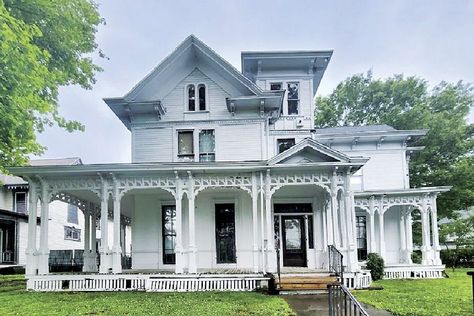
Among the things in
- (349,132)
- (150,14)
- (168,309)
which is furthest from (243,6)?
(168,309)

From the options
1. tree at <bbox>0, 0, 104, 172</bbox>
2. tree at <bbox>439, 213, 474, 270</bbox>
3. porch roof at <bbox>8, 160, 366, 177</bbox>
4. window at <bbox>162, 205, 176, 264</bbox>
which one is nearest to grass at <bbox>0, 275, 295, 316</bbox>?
window at <bbox>162, 205, 176, 264</bbox>

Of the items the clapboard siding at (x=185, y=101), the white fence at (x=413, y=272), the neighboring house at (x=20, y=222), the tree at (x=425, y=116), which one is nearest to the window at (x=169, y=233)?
the clapboard siding at (x=185, y=101)

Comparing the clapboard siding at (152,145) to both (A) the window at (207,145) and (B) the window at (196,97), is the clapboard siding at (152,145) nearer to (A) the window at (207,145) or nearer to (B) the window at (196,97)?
(A) the window at (207,145)

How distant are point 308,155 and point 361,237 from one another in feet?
28.5

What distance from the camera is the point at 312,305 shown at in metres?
11.2

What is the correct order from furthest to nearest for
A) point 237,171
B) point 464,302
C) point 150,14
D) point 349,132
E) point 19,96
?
point 150,14 < point 349,132 < point 237,171 < point 464,302 < point 19,96

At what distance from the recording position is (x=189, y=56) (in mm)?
17656

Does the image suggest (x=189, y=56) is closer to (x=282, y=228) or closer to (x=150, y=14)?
(x=282, y=228)

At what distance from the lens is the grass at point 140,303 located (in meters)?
10.3

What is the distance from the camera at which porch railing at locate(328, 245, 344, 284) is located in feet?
45.8

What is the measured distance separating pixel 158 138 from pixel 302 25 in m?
18.3

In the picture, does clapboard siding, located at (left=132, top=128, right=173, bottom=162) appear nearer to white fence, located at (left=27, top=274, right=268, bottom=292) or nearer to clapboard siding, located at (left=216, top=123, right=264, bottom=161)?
clapboard siding, located at (left=216, top=123, right=264, bottom=161)

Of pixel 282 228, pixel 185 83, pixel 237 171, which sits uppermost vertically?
pixel 185 83

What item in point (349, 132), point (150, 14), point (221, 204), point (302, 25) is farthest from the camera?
point (302, 25)
